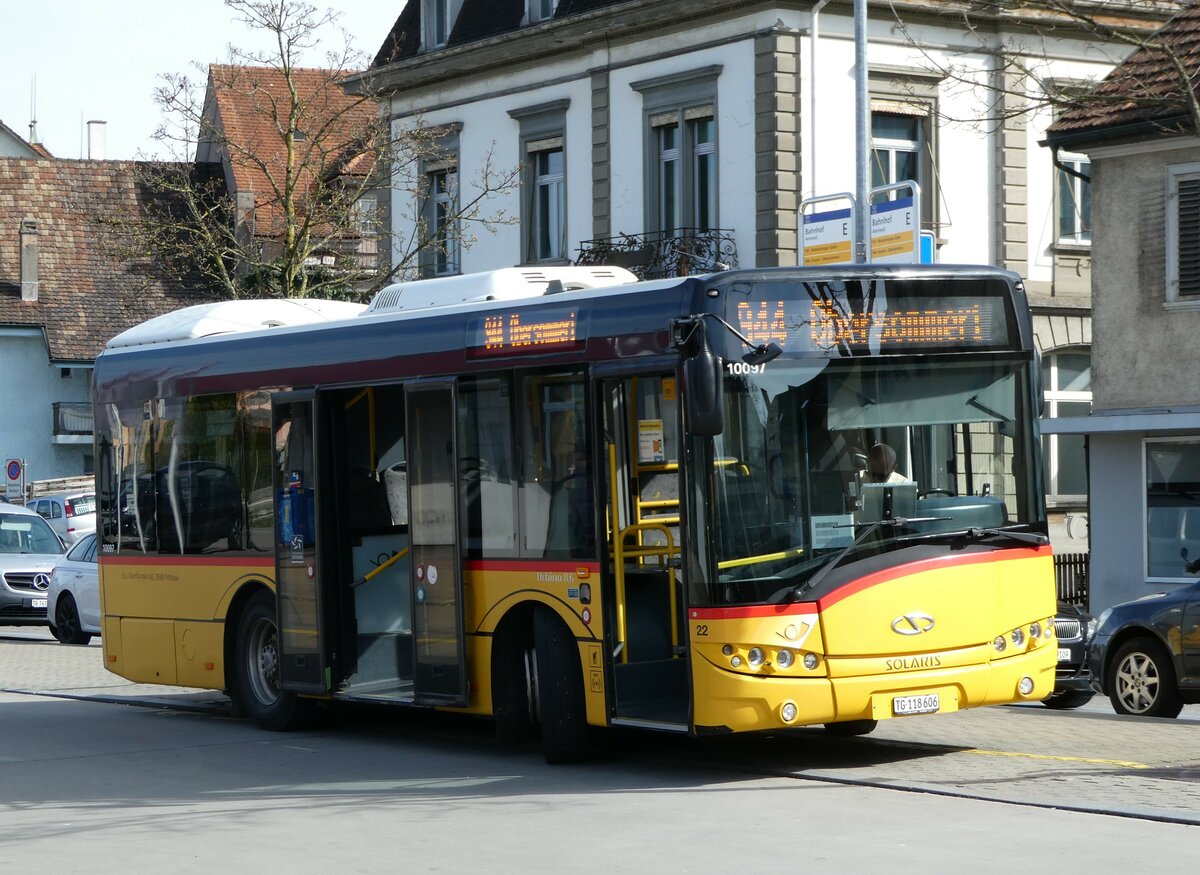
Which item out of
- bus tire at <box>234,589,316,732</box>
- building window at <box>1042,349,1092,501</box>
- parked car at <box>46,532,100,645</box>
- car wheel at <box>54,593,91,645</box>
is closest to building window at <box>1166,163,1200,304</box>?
building window at <box>1042,349,1092,501</box>

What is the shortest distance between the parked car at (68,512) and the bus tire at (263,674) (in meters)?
33.8

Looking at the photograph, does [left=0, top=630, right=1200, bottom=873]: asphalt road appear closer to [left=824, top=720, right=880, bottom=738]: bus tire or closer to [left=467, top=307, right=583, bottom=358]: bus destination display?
[left=824, top=720, right=880, bottom=738]: bus tire

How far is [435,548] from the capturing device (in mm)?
13648

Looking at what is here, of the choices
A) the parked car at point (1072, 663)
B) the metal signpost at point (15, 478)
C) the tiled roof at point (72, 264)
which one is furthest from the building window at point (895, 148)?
the tiled roof at point (72, 264)

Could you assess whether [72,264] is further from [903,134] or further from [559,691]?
[559,691]

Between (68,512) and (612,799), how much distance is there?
41.2 m

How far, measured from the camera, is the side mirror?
11.1m

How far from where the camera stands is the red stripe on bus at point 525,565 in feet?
40.4

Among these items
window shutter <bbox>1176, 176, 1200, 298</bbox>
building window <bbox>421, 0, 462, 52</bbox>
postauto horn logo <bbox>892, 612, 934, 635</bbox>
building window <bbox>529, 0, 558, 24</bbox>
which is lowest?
postauto horn logo <bbox>892, 612, 934, 635</bbox>

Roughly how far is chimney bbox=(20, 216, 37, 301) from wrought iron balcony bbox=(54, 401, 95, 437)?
3809 mm

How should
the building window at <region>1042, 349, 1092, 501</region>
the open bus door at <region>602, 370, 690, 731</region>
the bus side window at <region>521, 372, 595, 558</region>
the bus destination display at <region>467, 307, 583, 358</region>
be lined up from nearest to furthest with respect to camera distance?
the open bus door at <region>602, 370, 690, 731</region>, the bus side window at <region>521, 372, 595, 558</region>, the bus destination display at <region>467, 307, 583, 358</region>, the building window at <region>1042, 349, 1092, 501</region>

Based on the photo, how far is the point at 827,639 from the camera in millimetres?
11469

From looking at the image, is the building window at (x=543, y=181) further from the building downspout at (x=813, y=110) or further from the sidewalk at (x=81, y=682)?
the sidewalk at (x=81, y=682)

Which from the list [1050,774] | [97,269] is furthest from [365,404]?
[97,269]
